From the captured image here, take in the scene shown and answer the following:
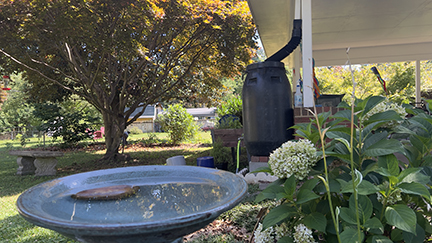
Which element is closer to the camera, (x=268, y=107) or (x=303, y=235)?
(x=303, y=235)

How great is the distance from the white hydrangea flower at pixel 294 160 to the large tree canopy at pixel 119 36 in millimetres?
4907

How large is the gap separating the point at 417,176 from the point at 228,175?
31.1 inches

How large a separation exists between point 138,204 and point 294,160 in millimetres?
741

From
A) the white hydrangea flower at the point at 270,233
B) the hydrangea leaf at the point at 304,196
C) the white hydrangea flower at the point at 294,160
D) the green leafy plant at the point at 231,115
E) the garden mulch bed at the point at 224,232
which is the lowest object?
the garden mulch bed at the point at 224,232

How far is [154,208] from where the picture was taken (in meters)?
1.25

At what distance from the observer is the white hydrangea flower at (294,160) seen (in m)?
1.08

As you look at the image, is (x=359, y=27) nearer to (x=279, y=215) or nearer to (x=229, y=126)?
(x=229, y=126)

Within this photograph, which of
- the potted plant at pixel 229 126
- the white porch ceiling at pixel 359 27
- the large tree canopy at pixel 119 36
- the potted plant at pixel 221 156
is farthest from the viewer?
the white porch ceiling at pixel 359 27

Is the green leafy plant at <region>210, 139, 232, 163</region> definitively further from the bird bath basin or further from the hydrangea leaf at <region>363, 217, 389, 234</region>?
the hydrangea leaf at <region>363, 217, 389, 234</region>

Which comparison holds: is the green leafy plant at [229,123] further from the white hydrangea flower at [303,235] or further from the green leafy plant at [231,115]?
the white hydrangea flower at [303,235]

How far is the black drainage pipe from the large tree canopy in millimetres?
2199

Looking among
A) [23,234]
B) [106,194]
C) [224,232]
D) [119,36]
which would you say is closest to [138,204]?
[106,194]

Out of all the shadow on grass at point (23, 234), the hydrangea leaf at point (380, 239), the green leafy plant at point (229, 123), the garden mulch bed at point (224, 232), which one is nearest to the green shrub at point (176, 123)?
the green leafy plant at point (229, 123)

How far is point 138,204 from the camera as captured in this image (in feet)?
4.34
